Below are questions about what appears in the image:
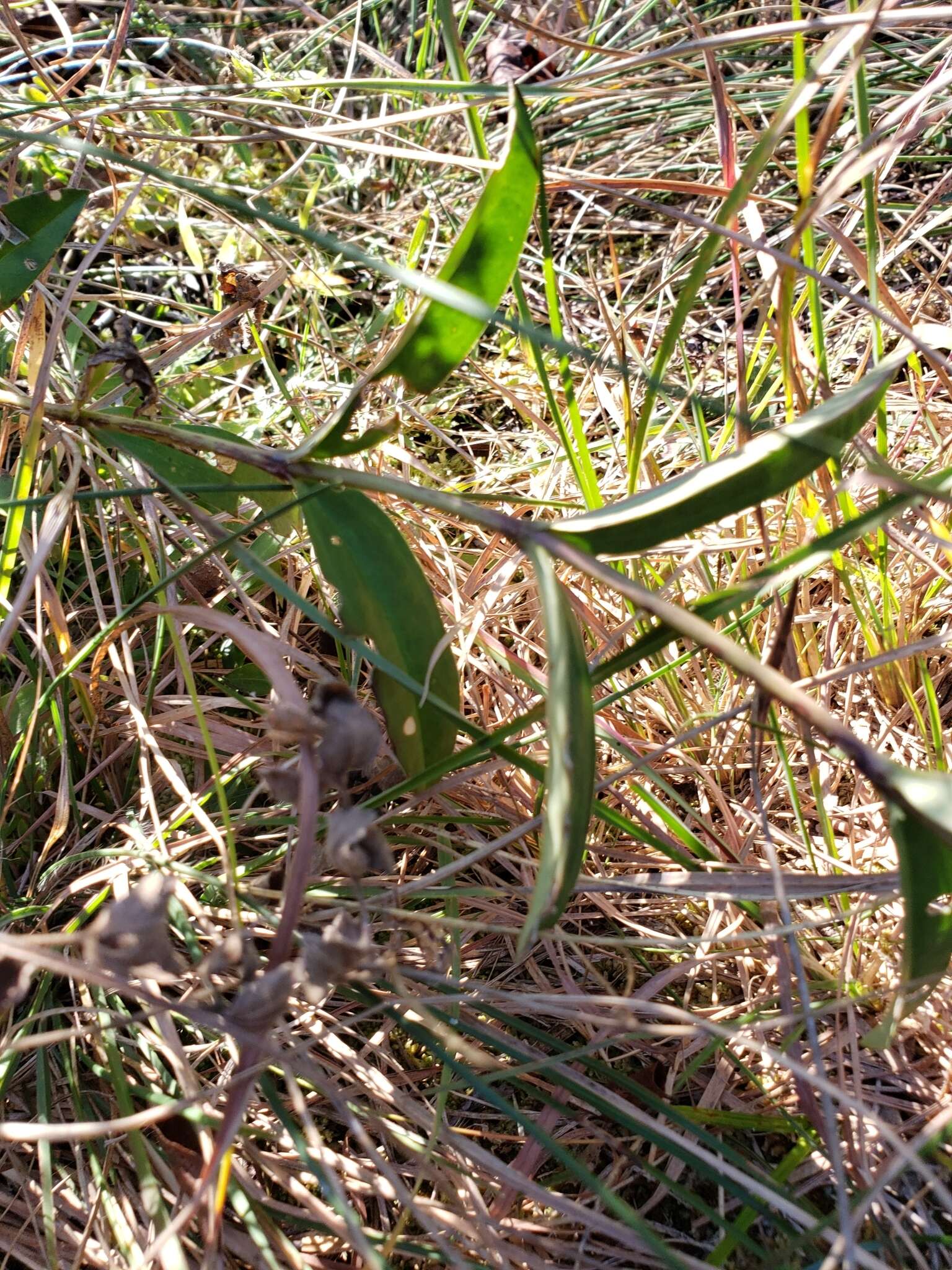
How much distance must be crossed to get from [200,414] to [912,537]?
77 centimetres

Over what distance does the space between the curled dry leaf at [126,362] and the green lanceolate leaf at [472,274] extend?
0.61 ft

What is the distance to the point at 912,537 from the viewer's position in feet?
2.94

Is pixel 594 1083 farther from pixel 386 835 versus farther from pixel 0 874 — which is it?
pixel 0 874

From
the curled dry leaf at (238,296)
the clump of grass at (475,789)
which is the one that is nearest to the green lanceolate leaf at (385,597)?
the clump of grass at (475,789)

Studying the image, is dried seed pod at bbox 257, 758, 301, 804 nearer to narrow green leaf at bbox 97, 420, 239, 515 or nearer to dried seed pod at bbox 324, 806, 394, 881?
dried seed pod at bbox 324, 806, 394, 881

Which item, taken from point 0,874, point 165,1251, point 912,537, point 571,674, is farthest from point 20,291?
point 912,537

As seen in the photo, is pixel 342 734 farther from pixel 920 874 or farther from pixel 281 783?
pixel 920 874

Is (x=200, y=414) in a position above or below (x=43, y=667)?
above

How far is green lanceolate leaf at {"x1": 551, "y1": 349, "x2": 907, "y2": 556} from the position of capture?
513 mm

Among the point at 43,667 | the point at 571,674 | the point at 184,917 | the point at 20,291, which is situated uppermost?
the point at 20,291

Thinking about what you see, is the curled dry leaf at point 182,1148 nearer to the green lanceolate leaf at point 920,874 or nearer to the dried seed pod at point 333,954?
the dried seed pod at point 333,954

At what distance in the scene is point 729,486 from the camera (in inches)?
20.4

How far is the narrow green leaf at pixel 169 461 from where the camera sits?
718mm

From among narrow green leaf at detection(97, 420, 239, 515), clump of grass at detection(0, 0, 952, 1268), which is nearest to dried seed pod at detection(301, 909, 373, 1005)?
clump of grass at detection(0, 0, 952, 1268)
